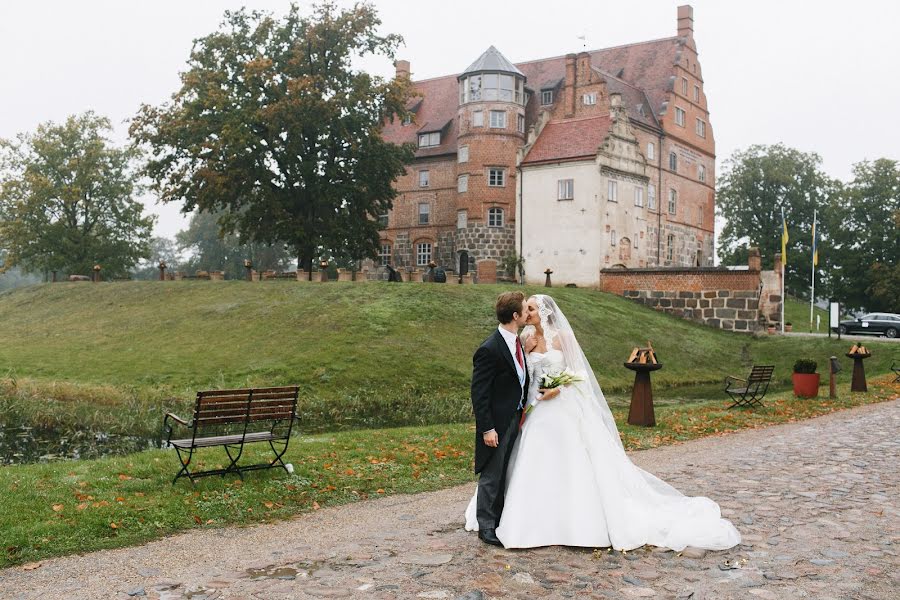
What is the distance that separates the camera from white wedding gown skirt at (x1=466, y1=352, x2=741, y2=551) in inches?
295

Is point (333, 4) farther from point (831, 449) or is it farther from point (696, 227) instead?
point (831, 449)

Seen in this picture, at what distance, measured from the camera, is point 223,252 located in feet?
266

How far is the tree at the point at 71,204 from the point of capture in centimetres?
5175

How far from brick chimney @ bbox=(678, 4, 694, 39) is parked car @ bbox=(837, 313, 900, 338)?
21.6 m

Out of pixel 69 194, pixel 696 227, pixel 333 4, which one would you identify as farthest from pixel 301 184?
pixel 696 227

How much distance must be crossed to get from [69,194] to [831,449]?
48983 millimetres

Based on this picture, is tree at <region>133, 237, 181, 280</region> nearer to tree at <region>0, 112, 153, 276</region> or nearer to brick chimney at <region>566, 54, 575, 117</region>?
tree at <region>0, 112, 153, 276</region>

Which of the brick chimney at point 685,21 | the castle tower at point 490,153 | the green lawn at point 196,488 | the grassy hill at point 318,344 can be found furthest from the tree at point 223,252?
the green lawn at point 196,488

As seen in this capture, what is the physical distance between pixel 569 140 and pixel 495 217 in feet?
21.4

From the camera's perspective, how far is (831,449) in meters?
13.3

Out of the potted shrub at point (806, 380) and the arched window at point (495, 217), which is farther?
the arched window at point (495, 217)

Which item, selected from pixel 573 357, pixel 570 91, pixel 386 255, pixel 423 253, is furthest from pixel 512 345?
pixel 386 255

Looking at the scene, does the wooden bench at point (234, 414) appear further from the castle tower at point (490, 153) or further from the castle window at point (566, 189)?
the castle tower at point (490, 153)

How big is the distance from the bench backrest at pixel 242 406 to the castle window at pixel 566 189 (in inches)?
1442
